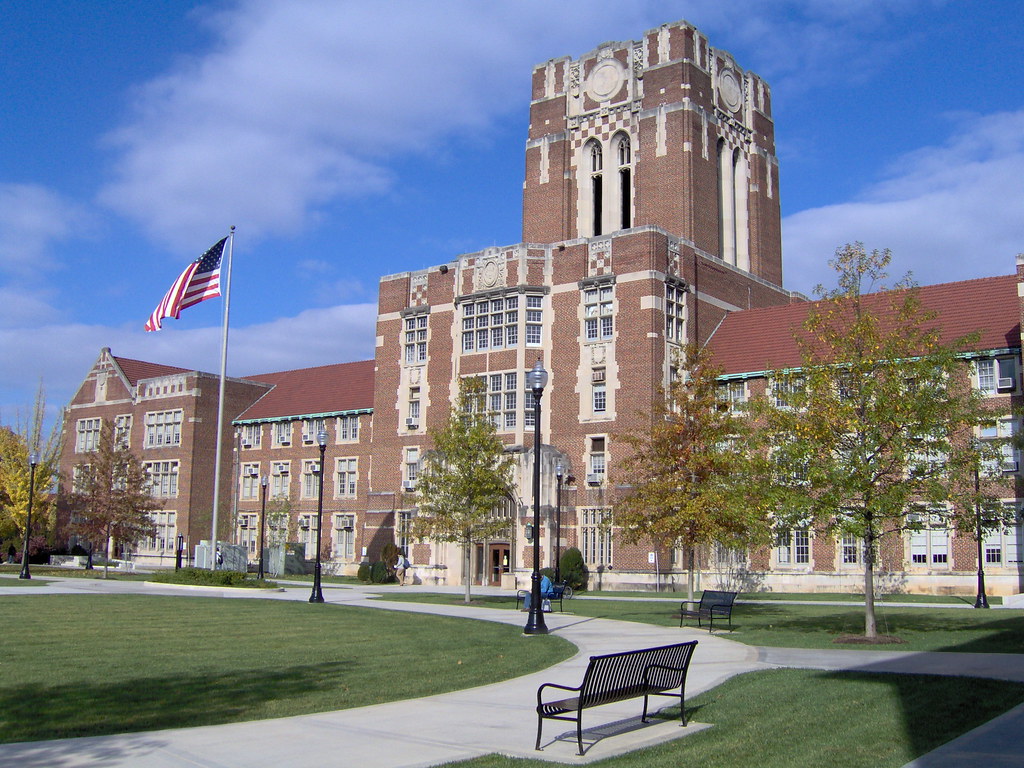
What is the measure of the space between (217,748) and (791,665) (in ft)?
33.9

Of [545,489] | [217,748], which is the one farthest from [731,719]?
[545,489]

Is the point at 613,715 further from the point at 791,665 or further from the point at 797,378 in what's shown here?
the point at 797,378

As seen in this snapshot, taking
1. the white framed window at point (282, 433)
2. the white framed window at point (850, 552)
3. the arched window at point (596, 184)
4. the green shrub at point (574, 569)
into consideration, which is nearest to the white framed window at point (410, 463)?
the green shrub at point (574, 569)

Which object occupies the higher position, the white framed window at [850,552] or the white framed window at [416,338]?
the white framed window at [416,338]

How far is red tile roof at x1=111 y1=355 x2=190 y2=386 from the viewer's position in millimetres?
75438

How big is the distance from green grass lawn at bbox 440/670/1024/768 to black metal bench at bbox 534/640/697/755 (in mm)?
466

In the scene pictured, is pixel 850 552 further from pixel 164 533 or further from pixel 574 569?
pixel 164 533

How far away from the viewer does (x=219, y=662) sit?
17.0m

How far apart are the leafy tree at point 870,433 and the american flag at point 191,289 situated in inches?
1117

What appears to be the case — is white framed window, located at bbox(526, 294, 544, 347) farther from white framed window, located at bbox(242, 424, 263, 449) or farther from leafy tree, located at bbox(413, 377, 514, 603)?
white framed window, located at bbox(242, 424, 263, 449)

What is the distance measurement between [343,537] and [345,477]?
3650mm

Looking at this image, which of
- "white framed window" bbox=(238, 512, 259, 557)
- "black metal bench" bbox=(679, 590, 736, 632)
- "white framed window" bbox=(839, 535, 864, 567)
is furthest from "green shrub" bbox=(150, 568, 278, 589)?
"white framed window" bbox=(839, 535, 864, 567)

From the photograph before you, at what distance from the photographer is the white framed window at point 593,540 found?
46219 mm

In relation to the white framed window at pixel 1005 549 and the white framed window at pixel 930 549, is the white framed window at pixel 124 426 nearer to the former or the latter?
the white framed window at pixel 930 549
